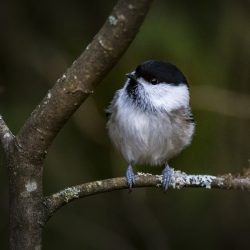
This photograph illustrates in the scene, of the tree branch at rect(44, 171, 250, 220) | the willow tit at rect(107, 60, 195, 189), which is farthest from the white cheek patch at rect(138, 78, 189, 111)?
the tree branch at rect(44, 171, 250, 220)

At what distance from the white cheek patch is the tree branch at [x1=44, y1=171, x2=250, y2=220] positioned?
92 cm

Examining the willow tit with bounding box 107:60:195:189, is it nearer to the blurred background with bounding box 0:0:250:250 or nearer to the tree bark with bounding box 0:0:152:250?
the blurred background with bounding box 0:0:250:250

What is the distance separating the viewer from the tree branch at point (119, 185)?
1.77 m

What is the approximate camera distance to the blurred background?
3373mm

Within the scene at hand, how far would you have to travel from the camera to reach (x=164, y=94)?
2867mm

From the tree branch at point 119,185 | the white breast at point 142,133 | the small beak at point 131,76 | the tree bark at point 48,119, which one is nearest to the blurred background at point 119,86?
the white breast at point 142,133

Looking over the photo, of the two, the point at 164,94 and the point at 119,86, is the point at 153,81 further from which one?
the point at 119,86

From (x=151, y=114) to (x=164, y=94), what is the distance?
0.44 feet

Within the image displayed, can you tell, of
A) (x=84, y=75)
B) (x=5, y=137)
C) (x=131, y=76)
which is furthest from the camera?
(x=131, y=76)

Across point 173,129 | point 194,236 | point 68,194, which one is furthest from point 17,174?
point 194,236

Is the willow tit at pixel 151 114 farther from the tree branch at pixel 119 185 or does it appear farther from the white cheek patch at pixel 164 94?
the tree branch at pixel 119 185

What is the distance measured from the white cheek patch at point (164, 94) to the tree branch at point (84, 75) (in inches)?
46.1

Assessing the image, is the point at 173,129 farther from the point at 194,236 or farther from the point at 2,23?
the point at 2,23

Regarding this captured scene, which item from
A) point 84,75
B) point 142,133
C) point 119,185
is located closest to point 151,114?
point 142,133
